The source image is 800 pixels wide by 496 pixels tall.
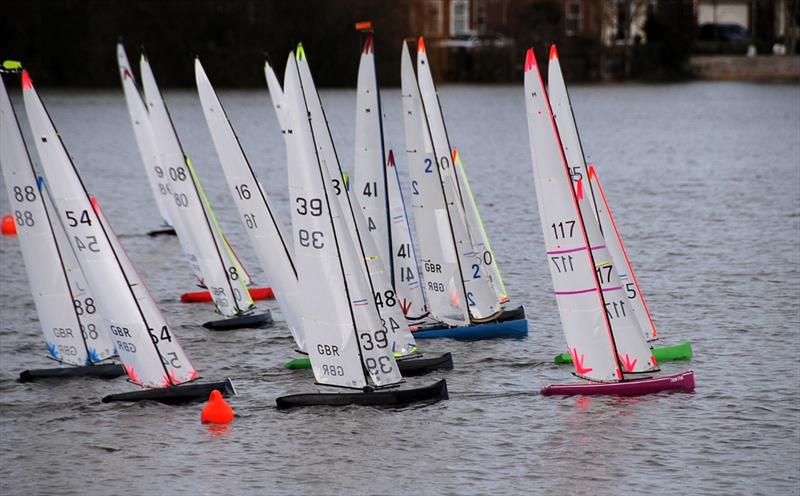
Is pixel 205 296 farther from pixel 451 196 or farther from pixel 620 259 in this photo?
pixel 620 259

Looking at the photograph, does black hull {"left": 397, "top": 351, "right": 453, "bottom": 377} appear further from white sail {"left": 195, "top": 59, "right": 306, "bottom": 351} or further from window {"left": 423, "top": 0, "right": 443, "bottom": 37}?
window {"left": 423, "top": 0, "right": 443, "bottom": 37}

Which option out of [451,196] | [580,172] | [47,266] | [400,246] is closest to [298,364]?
[400,246]

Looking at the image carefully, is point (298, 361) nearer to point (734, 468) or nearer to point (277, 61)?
point (734, 468)

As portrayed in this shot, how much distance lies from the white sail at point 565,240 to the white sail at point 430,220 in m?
3.47

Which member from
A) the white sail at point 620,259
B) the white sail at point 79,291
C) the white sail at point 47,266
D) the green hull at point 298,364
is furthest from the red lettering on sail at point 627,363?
the white sail at point 47,266

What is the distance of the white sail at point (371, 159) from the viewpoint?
19.8 metres

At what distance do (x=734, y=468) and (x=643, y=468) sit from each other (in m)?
1.00

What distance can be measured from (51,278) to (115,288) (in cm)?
187

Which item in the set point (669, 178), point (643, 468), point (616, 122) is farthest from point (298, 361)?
point (616, 122)

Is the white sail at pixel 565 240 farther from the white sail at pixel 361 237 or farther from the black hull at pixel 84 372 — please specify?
the black hull at pixel 84 372

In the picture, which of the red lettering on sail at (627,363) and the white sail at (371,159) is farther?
the white sail at (371,159)

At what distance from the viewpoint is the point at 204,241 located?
919 inches

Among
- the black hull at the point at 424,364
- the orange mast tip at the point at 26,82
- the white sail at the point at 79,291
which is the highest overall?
the orange mast tip at the point at 26,82

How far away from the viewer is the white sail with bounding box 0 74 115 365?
59.8ft
